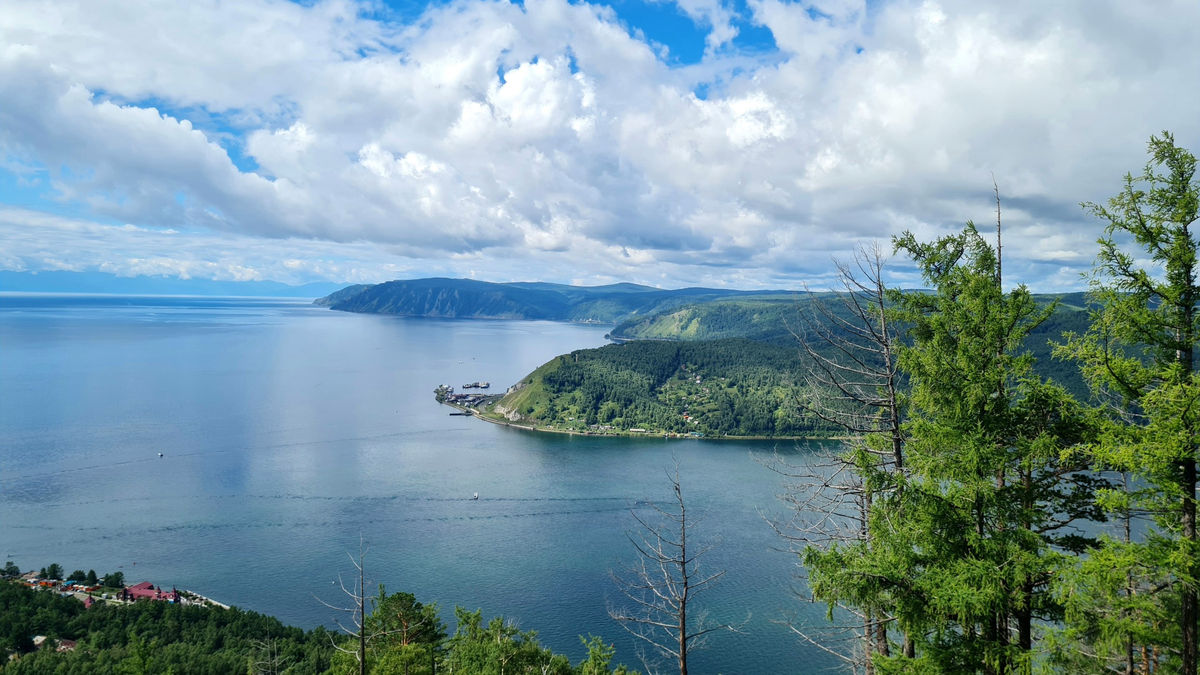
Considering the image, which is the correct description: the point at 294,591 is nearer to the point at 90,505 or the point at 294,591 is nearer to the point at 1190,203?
the point at 90,505

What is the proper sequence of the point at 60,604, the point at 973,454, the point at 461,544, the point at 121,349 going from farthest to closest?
the point at 121,349 < the point at 461,544 < the point at 60,604 < the point at 973,454

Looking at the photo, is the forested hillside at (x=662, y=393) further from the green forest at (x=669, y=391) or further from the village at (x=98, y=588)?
the village at (x=98, y=588)

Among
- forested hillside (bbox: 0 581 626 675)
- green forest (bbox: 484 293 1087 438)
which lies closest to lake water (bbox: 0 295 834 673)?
forested hillside (bbox: 0 581 626 675)

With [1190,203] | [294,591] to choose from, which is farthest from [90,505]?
[1190,203]

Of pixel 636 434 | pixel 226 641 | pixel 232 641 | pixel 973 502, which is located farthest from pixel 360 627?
pixel 636 434

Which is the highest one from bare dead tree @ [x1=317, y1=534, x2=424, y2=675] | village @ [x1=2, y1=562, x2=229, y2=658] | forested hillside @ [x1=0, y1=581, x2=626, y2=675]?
bare dead tree @ [x1=317, y1=534, x2=424, y2=675]

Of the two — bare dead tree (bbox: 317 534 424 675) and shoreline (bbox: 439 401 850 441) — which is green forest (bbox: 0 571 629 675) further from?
shoreline (bbox: 439 401 850 441)
